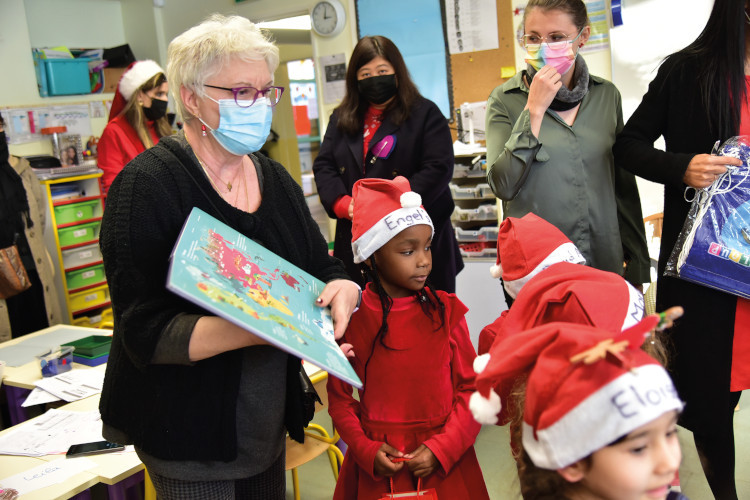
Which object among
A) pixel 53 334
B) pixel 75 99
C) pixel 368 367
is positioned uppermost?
pixel 75 99

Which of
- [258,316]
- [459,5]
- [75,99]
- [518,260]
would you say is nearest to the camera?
[258,316]

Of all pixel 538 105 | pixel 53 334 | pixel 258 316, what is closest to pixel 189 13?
pixel 53 334

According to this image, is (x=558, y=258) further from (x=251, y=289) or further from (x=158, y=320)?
(x=158, y=320)

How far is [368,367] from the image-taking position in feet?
5.62

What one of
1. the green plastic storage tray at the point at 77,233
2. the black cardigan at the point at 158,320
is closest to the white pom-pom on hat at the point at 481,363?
the black cardigan at the point at 158,320

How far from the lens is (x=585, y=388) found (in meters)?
0.91

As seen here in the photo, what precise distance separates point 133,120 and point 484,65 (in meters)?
2.33

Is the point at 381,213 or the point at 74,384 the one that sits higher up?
the point at 381,213

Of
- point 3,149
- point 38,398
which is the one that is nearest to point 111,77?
point 3,149

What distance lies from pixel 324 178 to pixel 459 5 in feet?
7.65

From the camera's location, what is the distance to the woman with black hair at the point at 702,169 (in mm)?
1732

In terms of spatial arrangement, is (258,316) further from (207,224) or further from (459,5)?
(459,5)

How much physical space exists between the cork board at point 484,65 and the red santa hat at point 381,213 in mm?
2893

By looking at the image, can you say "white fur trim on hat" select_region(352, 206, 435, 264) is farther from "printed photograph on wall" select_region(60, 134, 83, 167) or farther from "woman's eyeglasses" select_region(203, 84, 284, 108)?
"printed photograph on wall" select_region(60, 134, 83, 167)
